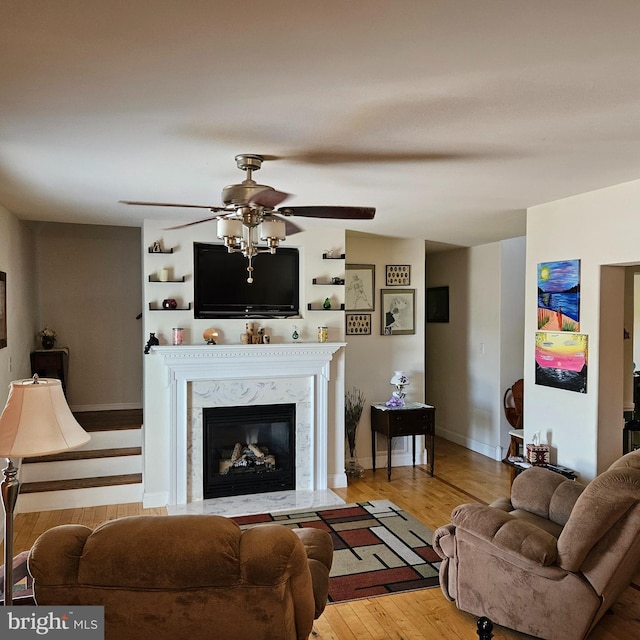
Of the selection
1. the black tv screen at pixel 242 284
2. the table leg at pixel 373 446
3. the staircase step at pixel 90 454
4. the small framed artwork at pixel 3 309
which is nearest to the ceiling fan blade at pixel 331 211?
the black tv screen at pixel 242 284

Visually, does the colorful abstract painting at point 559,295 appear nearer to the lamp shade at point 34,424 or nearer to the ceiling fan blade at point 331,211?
the ceiling fan blade at point 331,211

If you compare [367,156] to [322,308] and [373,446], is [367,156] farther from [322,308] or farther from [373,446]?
[373,446]

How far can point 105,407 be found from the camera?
21.4 feet

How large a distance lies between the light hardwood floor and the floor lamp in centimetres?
166

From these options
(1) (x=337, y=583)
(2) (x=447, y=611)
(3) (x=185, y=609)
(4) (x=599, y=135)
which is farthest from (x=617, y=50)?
(1) (x=337, y=583)

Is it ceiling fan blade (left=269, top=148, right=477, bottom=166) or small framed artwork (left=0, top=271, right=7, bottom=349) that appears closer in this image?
ceiling fan blade (left=269, top=148, right=477, bottom=166)

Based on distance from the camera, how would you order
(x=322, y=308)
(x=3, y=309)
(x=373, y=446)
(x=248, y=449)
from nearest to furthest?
(x=3, y=309)
(x=248, y=449)
(x=322, y=308)
(x=373, y=446)

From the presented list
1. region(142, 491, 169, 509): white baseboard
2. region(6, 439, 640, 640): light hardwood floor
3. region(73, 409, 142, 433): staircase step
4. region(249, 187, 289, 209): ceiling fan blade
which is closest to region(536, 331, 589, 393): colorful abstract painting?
region(6, 439, 640, 640): light hardwood floor

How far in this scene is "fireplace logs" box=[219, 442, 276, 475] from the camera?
5.27 m

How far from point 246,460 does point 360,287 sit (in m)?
2.19

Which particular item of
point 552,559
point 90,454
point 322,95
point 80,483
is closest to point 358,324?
point 90,454

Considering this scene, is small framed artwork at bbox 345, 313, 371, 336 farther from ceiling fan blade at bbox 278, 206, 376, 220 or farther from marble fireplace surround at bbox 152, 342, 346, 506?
ceiling fan blade at bbox 278, 206, 376, 220

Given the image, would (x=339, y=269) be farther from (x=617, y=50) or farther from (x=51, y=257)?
(x=617, y=50)

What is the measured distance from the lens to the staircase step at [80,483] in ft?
16.1
